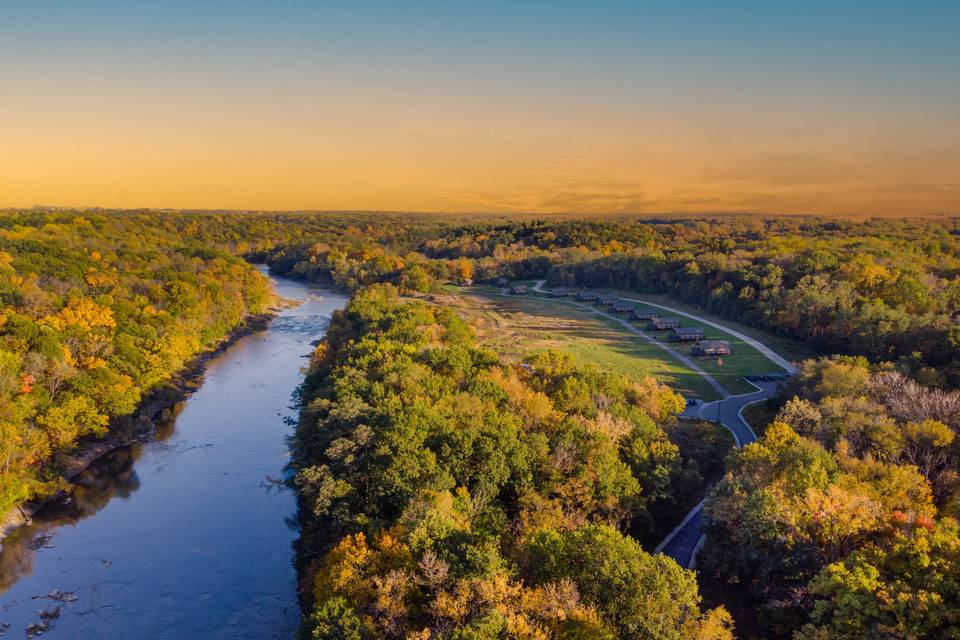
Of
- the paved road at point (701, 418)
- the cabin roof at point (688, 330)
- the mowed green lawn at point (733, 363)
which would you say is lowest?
the paved road at point (701, 418)

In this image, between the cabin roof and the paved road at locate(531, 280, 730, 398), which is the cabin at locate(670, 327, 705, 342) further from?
the paved road at locate(531, 280, 730, 398)

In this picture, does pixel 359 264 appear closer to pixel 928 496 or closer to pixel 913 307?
pixel 913 307

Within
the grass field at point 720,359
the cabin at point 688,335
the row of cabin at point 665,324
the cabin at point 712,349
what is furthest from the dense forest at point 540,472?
the cabin at point 688,335

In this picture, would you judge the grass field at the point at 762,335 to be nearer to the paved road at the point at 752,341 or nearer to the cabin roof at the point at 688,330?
the paved road at the point at 752,341

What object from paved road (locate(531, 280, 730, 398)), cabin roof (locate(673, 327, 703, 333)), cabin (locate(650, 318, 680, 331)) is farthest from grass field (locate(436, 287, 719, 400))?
cabin roof (locate(673, 327, 703, 333))

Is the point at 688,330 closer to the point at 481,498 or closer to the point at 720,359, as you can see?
the point at 720,359
